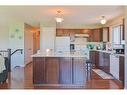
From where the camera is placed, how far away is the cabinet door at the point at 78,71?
5.89 m

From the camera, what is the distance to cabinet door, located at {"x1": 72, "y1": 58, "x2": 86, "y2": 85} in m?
5.89

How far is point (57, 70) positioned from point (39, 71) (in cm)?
49

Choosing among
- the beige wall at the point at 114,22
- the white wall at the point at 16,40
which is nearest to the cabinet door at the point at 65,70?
the beige wall at the point at 114,22

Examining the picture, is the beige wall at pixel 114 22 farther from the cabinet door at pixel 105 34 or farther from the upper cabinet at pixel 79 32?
the upper cabinet at pixel 79 32

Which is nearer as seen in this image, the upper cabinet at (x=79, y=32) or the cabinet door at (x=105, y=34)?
the cabinet door at (x=105, y=34)

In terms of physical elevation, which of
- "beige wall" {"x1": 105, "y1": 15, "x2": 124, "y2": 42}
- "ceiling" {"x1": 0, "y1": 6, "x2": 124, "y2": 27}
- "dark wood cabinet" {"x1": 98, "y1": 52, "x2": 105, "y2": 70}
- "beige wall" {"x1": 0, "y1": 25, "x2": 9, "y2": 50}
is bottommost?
"dark wood cabinet" {"x1": 98, "y1": 52, "x2": 105, "y2": 70}

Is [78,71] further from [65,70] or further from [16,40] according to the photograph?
[16,40]

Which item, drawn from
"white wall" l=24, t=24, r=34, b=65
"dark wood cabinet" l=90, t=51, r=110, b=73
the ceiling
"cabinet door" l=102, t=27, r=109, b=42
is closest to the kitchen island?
the ceiling

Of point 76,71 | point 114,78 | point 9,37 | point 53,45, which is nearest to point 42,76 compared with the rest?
point 76,71

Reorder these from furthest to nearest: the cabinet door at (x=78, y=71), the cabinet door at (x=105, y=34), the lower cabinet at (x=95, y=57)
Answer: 1. the cabinet door at (x=105, y=34)
2. the lower cabinet at (x=95, y=57)
3. the cabinet door at (x=78, y=71)

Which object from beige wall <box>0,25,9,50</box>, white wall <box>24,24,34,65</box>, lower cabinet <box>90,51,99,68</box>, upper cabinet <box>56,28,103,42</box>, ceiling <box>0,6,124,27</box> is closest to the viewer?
ceiling <box>0,6,124,27</box>

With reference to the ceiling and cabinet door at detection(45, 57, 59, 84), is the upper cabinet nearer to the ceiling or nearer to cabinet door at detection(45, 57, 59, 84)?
the ceiling

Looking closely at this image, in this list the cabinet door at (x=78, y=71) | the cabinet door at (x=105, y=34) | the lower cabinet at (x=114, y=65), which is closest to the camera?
the cabinet door at (x=78, y=71)
